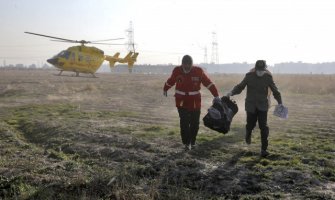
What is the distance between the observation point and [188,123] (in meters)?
8.38

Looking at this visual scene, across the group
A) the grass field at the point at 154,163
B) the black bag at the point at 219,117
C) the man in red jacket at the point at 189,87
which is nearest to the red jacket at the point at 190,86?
the man in red jacket at the point at 189,87

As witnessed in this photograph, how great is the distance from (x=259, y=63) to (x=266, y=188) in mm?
2888

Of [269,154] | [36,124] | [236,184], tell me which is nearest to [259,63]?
[269,154]

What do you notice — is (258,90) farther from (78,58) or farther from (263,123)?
(78,58)

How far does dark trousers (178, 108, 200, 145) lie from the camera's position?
8.28m

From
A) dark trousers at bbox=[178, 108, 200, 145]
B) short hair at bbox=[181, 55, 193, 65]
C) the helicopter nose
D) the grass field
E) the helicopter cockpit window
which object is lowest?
the grass field

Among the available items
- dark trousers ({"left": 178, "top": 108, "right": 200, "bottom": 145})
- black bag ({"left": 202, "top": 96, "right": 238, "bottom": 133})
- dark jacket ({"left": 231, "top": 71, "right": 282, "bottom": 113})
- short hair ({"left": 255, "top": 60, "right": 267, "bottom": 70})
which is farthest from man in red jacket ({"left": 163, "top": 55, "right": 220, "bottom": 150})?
short hair ({"left": 255, "top": 60, "right": 267, "bottom": 70})

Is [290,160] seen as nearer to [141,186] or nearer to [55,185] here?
[141,186]

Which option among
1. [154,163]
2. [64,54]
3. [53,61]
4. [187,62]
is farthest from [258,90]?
[53,61]

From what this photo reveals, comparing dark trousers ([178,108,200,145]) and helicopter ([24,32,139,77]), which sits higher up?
helicopter ([24,32,139,77])

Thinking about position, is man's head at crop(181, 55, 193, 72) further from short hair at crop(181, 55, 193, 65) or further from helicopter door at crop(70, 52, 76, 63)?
helicopter door at crop(70, 52, 76, 63)

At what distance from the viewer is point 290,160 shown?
7391mm

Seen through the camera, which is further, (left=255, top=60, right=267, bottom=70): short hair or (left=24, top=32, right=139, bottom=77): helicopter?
(left=24, top=32, right=139, bottom=77): helicopter

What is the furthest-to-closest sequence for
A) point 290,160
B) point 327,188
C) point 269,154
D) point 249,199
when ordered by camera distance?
point 269,154 → point 290,160 → point 327,188 → point 249,199
